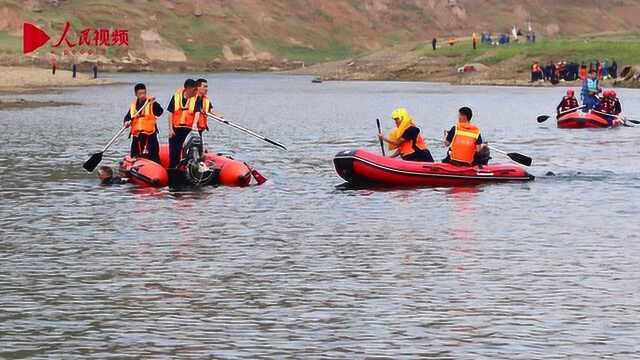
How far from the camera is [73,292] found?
1880cm

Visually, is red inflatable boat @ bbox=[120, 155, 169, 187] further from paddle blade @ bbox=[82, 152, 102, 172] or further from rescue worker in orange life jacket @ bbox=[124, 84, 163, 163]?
paddle blade @ bbox=[82, 152, 102, 172]

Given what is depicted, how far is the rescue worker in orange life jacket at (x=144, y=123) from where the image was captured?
32156 millimetres

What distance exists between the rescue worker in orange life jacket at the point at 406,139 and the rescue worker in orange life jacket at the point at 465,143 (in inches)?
25.0

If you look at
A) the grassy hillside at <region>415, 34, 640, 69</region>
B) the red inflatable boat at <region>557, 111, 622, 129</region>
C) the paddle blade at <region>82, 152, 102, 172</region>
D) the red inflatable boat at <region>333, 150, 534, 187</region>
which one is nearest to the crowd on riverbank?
the grassy hillside at <region>415, 34, 640, 69</region>

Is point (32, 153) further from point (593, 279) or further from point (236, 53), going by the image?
point (236, 53)

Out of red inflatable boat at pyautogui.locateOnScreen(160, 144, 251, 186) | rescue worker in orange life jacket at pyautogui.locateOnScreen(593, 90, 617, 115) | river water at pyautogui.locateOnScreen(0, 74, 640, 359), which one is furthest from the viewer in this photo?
rescue worker in orange life jacket at pyautogui.locateOnScreen(593, 90, 617, 115)

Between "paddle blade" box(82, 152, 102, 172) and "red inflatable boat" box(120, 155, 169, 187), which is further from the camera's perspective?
"paddle blade" box(82, 152, 102, 172)

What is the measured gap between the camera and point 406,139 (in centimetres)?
3184

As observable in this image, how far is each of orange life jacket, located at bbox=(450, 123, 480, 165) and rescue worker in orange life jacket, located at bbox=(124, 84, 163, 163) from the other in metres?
6.32

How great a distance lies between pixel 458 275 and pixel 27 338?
6.39 meters

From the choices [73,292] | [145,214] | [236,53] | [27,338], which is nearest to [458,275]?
[73,292]

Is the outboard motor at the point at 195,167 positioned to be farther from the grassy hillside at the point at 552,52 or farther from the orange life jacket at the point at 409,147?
the grassy hillside at the point at 552,52

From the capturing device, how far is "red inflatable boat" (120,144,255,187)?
3186 centimetres

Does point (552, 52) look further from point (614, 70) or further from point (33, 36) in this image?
point (33, 36)
